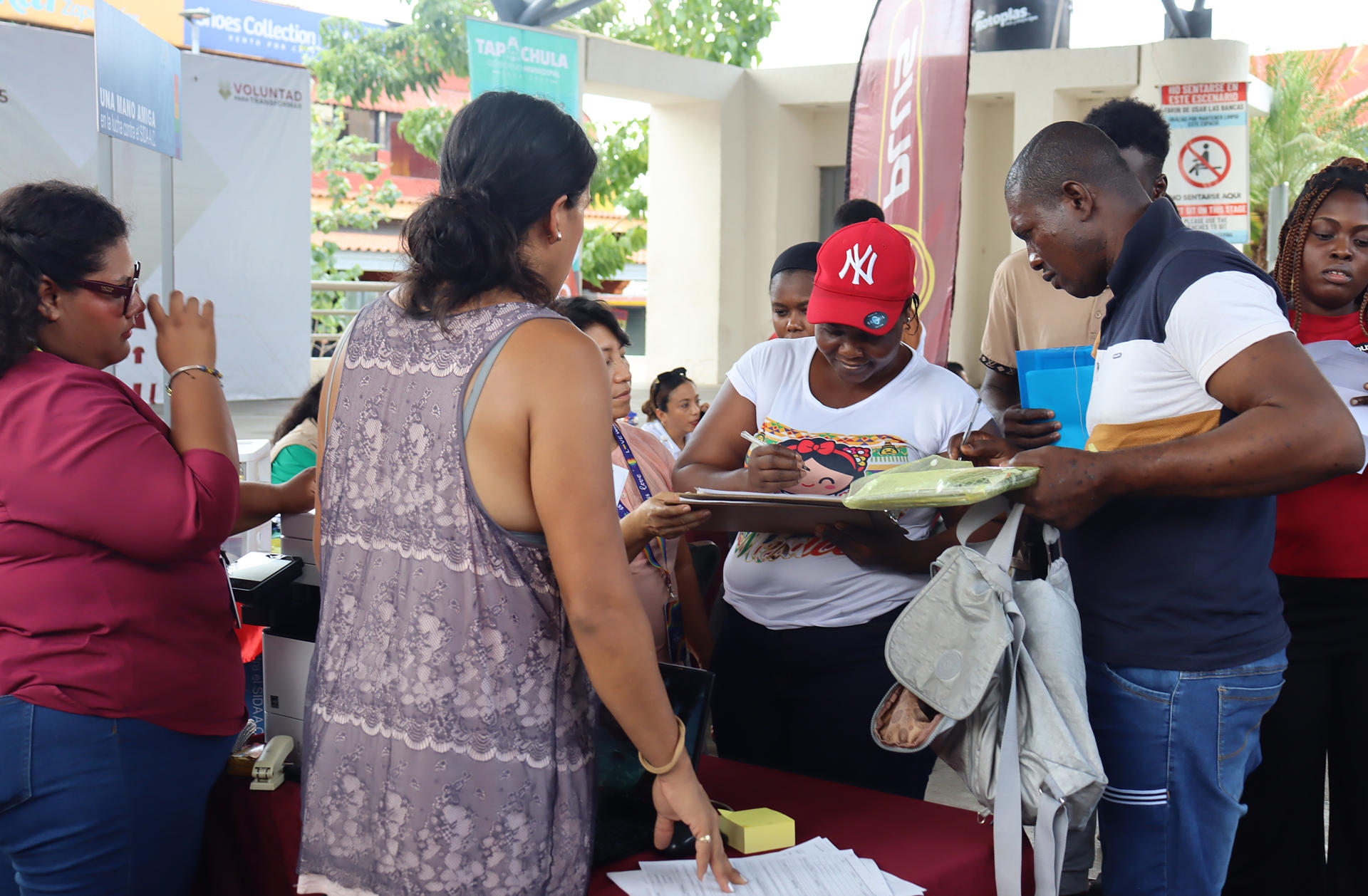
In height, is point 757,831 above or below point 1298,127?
below

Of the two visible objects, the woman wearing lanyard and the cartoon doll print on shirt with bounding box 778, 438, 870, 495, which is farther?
the woman wearing lanyard

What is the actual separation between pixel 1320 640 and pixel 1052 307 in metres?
1.20

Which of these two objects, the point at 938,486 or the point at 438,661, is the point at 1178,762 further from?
the point at 438,661

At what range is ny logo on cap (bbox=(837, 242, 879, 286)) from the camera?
2.36 m

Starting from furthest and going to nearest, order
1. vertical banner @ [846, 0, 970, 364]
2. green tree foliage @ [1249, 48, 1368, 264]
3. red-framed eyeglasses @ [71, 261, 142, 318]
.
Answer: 1. green tree foliage @ [1249, 48, 1368, 264]
2. vertical banner @ [846, 0, 970, 364]
3. red-framed eyeglasses @ [71, 261, 142, 318]

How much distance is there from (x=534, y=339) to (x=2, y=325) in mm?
1008

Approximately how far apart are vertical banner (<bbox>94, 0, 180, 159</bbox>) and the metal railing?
6.53 m

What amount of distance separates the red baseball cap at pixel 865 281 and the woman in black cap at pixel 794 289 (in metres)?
1.15

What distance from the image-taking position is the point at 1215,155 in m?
10.4

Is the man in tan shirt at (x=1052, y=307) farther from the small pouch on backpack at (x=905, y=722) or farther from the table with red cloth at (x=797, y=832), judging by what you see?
the small pouch on backpack at (x=905, y=722)

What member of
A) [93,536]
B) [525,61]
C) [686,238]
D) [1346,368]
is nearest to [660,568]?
[93,536]

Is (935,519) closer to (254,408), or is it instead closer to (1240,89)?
(1240,89)

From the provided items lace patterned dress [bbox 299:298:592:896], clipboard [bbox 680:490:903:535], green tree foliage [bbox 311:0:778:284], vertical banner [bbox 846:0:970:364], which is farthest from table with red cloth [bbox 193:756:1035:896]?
green tree foliage [bbox 311:0:778:284]

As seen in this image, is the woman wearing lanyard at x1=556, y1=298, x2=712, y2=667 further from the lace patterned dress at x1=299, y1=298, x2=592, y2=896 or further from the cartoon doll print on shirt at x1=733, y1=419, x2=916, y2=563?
the lace patterned dress at x1=299, y1=298, x2=592, y2=896
